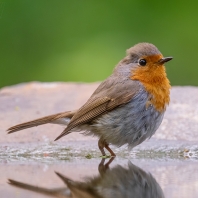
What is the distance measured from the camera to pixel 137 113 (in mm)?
5883

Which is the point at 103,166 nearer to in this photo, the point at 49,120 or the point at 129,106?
the point at 129,106

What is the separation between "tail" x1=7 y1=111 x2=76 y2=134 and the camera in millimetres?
6078

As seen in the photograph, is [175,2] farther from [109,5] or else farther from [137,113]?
[137,113]

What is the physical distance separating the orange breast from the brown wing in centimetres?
9

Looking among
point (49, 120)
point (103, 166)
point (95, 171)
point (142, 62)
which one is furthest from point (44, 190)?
point (142, 62)

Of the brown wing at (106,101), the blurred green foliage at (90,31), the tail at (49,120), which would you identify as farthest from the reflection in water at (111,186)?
the blurred green foliage at (90,31)

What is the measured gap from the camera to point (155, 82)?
605 centimetres

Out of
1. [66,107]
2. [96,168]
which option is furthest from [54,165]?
[66,107]

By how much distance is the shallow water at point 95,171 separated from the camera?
4.19 metres

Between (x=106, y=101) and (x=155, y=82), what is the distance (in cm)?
47

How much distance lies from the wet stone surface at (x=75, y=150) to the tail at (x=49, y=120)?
Result: 0.10 metres

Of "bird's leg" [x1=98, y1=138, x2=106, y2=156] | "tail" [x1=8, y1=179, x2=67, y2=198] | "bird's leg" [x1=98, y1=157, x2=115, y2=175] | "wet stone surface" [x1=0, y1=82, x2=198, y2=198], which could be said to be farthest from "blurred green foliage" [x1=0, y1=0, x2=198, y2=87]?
"tail" [x1=8, y1=179, x2=67, y2=198]

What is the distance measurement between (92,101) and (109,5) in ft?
13.1

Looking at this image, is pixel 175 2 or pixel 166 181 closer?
pixel 166 181
